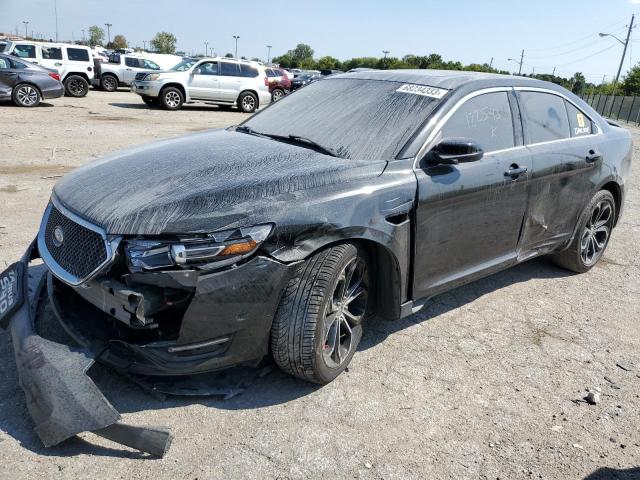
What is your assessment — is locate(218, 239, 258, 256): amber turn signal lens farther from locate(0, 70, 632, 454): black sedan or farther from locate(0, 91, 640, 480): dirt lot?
locate(0, 91, 640, 480): dirt lot

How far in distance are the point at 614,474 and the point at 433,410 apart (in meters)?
0.89

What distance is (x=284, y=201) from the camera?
9.17 feet

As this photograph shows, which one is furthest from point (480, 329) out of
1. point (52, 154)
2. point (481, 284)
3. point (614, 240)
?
point (52, 154)

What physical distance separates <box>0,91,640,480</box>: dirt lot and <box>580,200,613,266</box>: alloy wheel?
0.56 m

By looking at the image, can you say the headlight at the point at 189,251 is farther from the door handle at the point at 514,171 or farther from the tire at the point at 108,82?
the tire at the point at 108,82

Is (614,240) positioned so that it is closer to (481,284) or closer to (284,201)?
(481,284)

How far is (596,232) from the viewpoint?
17.2ft

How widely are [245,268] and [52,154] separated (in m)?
8.13

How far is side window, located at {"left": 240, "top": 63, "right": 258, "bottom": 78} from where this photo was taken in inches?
763

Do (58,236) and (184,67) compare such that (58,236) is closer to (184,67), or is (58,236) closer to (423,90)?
(423,90)

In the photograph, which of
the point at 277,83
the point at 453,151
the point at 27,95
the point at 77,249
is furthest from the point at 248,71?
the point at 77,249

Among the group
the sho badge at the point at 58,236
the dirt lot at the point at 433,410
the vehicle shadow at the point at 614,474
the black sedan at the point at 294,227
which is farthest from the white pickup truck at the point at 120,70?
the vehicle shadow at the point at 614,474

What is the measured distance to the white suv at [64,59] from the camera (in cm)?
2022

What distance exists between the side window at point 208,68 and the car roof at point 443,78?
607 inches
